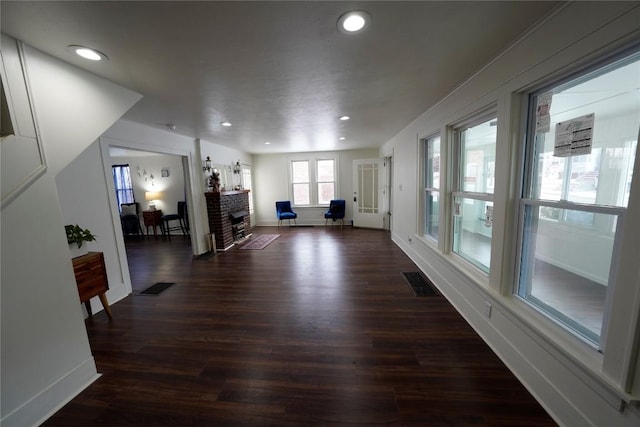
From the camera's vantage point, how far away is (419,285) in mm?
3041

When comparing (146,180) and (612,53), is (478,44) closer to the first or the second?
(612,53)

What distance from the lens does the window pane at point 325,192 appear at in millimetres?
7262

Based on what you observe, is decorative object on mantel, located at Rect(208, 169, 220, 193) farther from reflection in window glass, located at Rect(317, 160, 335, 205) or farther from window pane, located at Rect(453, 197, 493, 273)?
window pane, located at Rect(453, 197, 493, 273)

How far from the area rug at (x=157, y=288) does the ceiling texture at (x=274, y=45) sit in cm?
227

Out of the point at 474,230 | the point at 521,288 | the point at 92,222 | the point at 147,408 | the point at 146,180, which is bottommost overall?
the point at 147,408

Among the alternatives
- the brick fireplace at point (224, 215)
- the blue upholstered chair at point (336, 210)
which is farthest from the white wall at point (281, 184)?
the brick fireplace at point (224, 215)

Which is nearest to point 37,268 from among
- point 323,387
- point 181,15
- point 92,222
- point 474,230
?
point 92,222

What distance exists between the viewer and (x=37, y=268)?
4.75 feet

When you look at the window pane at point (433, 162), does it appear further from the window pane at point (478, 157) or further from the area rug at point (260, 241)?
the area rug at point (260, 241)

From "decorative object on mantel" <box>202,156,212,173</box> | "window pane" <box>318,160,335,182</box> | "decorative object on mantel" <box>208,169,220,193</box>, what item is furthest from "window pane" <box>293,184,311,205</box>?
"decorative object on mantel" <box>202,156,212,173</box>

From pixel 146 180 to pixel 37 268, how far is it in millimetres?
5781

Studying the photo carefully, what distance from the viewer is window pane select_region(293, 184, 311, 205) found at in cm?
739

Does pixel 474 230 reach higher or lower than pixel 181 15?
lower

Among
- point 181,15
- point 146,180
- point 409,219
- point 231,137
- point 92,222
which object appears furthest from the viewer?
point 146,180
